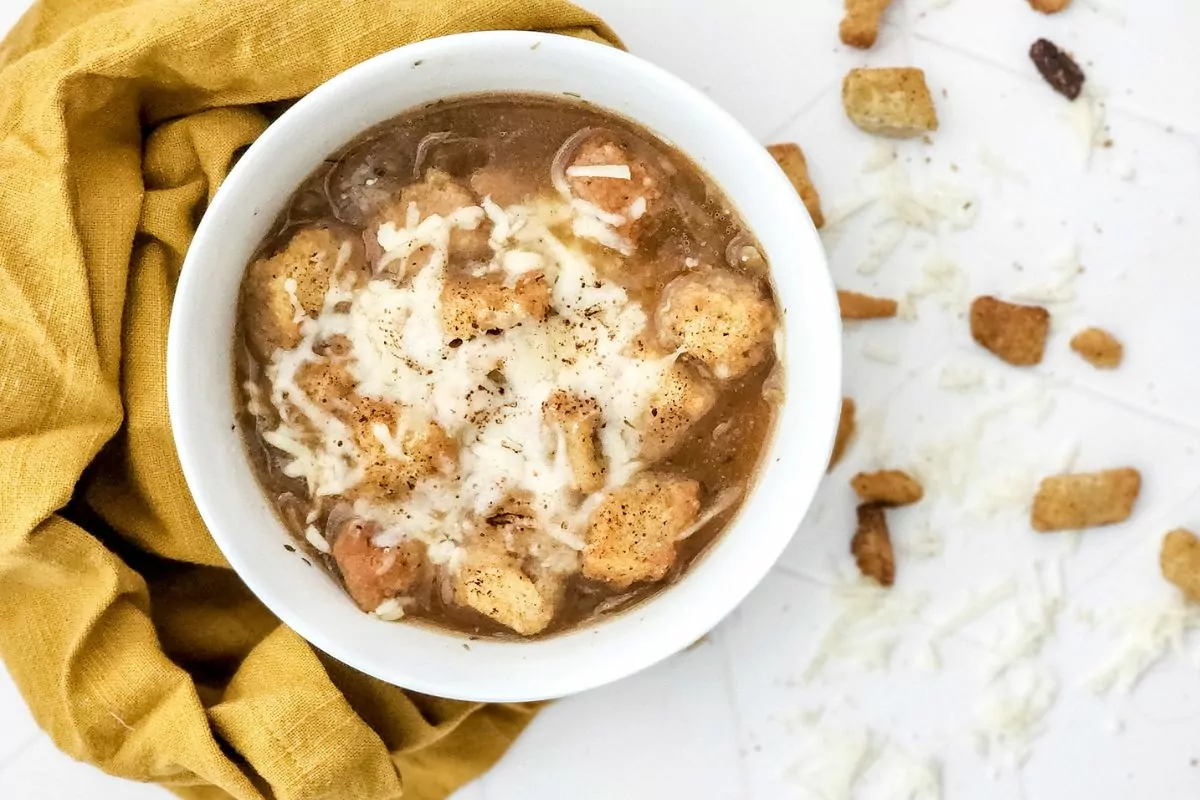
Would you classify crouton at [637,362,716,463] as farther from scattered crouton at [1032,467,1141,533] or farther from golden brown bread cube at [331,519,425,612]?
scattered crouton at [1032,467,1141,533]

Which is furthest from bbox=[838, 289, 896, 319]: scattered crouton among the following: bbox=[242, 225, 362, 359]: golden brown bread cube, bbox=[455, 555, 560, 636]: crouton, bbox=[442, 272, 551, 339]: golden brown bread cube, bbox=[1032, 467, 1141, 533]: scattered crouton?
bbox=[242, 225, 362, 359]: golden brown bread cube

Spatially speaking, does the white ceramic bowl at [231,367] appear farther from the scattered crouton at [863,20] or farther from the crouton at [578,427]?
the scattered crouton at [863,20]

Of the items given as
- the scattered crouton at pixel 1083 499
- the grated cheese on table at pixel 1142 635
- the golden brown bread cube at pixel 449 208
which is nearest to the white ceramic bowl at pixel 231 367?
the golden brown bread cube at pixel 449 208

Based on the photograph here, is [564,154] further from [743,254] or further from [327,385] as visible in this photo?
[327,385]

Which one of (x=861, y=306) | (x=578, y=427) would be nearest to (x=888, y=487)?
(x=861, y=306)

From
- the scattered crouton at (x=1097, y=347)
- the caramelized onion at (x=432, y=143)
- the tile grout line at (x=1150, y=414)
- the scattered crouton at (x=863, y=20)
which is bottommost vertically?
the tile grout line at (x=1150, y=414)
